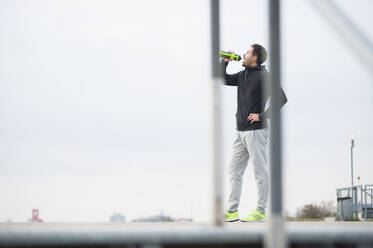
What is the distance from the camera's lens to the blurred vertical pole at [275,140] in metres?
3.89

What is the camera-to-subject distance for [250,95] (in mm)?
7809

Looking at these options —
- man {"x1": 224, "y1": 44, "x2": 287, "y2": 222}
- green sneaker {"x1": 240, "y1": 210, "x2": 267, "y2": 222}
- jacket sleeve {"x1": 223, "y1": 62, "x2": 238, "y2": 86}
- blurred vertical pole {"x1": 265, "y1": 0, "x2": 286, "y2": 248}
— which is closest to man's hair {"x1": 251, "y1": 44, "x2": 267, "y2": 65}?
man {"x1": 224, "y1": 44, "x2": 287, "y2": 222}

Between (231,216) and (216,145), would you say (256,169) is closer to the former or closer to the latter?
(231,216)

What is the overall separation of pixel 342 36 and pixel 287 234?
4.25ft

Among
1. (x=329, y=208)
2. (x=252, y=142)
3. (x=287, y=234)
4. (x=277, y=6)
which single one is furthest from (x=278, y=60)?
(x=329, y=208)

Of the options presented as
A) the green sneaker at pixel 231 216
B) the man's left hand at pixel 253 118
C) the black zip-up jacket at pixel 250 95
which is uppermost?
the black zip-up jacket at pixel 250 95

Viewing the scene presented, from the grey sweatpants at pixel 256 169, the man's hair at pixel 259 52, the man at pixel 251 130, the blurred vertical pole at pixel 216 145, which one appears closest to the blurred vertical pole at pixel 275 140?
the blurred vertical pole at pixel 216 145

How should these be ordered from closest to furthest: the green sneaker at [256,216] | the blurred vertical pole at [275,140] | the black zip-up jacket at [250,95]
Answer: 1. the blurred vertical pole at [275,140]
2. the green sneaker at [256,216]
3. the black zip-up jacket at [250,95]

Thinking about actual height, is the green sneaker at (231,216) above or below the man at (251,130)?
below

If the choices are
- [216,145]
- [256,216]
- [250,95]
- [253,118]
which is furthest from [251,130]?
[216,145]

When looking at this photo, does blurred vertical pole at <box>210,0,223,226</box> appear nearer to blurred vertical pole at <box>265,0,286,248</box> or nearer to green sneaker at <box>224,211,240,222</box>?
blurred vertical pole at <box>265,0,286,248</box>

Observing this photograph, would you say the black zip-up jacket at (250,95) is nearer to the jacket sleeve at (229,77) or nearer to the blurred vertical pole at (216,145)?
the jacket sleeve at (229,77)

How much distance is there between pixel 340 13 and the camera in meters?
4.28

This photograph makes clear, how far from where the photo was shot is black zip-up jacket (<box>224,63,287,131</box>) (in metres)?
7.76
